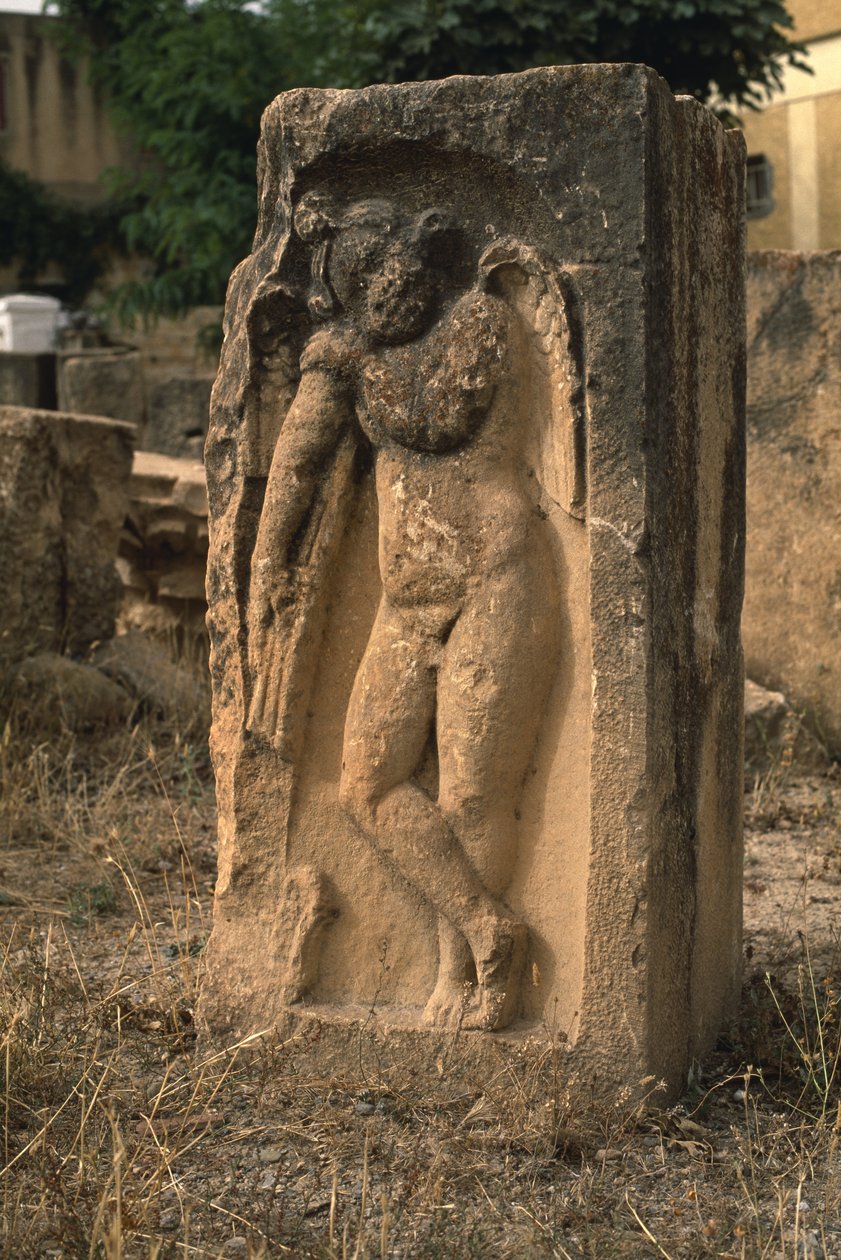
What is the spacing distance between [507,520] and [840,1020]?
1.36m

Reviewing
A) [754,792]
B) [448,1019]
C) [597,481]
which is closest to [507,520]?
[597,481]

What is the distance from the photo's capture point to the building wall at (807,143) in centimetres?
1589

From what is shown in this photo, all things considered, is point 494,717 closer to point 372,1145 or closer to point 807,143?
point 372,1145

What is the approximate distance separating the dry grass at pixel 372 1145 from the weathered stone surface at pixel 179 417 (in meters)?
8.02

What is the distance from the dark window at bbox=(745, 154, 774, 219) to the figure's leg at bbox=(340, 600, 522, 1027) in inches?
571

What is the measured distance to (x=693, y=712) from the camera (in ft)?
11.3

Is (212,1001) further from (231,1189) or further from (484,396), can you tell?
(484,396)

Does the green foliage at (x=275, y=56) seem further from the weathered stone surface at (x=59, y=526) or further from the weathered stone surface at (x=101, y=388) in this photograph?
the weathered stone surface at (x=59, y=526)

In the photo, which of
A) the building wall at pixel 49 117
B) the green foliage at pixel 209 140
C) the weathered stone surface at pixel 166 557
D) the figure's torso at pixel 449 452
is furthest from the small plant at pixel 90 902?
the building wall at pixel 49 117

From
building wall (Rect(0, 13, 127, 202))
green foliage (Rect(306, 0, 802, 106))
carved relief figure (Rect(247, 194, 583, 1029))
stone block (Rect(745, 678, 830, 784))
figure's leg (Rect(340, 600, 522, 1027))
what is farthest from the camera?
building wall (Rect(0, 13, 127, 202))

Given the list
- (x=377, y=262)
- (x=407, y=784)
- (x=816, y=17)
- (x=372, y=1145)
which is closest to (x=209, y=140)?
(x=816, y=17)

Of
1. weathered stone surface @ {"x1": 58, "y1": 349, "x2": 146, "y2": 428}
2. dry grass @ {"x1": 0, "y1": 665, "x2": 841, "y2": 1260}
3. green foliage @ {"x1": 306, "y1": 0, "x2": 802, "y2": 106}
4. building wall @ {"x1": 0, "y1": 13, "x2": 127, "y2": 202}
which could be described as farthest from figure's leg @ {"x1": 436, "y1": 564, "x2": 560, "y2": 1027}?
building wall @ {"x1": 0, "y1": 13, "x2": 127, "y2": 202}

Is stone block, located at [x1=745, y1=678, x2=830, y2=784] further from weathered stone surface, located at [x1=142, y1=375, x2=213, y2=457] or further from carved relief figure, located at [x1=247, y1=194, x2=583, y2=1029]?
weathered stone surface, located at [x1=142, y1=375, x2=213, y2=457]

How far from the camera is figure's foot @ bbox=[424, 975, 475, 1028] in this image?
11.4 ft
